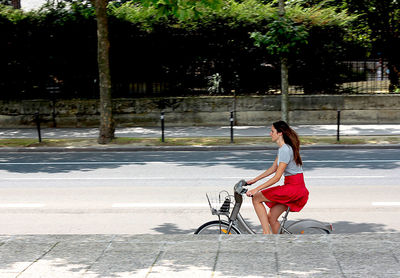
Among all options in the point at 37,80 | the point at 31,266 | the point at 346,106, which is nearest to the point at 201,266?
the point at 31,266

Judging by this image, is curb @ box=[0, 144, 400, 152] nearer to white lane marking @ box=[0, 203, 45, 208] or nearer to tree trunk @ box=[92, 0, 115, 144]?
tree trunk @ box=[92, 0, 115, 144]

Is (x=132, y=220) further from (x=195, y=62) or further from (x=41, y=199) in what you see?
(x=195, y=62)

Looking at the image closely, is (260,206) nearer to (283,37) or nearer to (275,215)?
(275,215)

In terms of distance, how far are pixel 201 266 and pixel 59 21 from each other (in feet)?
58.1

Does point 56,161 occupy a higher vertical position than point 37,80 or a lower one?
lower

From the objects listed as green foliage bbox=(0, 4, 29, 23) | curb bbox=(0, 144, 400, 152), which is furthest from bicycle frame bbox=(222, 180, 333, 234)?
green foliage bbox=(0, 4, 29, 23)

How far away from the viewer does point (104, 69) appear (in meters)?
16.7

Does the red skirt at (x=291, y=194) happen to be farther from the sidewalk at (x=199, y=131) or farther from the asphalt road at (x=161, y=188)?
the sidewalk at (x=199, y=131)

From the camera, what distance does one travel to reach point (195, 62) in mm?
21484

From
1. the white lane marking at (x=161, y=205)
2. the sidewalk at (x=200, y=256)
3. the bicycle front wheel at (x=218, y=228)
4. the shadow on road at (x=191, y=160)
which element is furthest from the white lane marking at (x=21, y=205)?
the bicycle front wheel at (x=218, y=228)

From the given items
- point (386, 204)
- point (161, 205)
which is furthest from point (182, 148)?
point (386, 204)

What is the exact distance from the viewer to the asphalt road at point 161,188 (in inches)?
321

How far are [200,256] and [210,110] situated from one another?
1524 cm

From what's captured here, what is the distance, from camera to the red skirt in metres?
6.12
